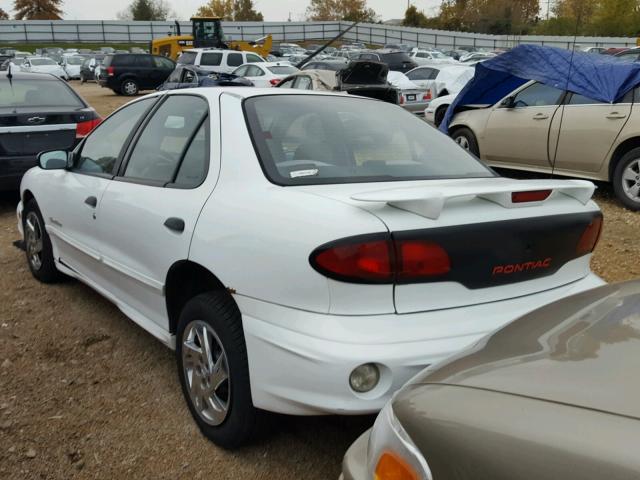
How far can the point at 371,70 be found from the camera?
46.2ft

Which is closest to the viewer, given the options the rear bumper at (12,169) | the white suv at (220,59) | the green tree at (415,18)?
the rear bumper at (12,169)

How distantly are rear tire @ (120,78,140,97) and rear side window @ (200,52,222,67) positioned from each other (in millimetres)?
4059

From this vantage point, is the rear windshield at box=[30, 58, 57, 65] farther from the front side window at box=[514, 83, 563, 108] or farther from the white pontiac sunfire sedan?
the white pontiac sunfire sedan

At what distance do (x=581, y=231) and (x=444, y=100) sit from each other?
9.38 m

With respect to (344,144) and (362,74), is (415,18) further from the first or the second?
(344,144)

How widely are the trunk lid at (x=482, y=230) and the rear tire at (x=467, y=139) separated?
6394mm

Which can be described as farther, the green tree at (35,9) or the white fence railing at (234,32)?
the green tree at (35,9)

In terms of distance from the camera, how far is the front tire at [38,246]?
4.68m

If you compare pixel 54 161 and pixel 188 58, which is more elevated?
pixel 188 58

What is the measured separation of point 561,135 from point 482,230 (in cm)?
577

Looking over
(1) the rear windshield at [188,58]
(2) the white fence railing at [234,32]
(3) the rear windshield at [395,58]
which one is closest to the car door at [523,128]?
(1) the rear windshield at [188,58]

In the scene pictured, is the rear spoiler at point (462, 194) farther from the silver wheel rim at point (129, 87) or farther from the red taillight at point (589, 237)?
the silver wheel rim at point (129, 87)

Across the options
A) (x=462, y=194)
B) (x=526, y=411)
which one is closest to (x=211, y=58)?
(x=462, y=194)

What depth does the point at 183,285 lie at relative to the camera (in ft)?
9.83
